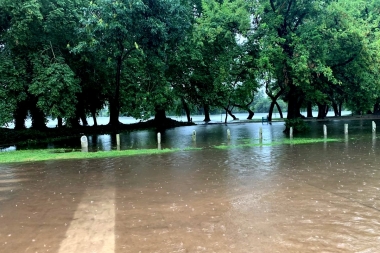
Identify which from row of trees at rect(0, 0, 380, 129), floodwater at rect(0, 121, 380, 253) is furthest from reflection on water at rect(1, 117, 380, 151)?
floodwater at rect(0, 121, 380, 253)

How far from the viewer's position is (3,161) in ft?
46.9

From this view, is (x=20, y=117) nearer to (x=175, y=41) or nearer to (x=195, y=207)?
(x=175, y=41)

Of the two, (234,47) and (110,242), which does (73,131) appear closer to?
(234,47)

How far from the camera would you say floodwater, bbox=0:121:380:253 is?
5211 mm

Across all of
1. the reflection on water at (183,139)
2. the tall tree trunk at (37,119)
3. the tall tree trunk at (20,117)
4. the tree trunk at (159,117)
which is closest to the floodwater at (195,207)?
the reflection on water at (183,139)

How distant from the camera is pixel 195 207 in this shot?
7.00 m

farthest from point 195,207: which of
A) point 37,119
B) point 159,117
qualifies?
point 159,117

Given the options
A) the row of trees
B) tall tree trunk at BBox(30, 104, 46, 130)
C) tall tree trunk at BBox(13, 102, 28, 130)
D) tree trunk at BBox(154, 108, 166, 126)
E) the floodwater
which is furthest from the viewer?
tree trunk at BBox(154, 108, 166, 126)

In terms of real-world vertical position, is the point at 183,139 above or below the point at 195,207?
above

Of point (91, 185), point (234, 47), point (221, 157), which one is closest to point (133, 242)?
point (91, 185)

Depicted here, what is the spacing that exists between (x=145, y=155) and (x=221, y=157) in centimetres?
388

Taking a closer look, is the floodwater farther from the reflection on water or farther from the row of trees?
the row of trees

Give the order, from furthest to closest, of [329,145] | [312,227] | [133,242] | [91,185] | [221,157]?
[329,145] → [221,157] → [91,185] → [312,227] → [133,242]

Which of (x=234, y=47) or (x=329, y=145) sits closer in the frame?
(x=329, y=145)
